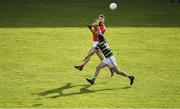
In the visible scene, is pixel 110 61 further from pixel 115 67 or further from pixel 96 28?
pixel 96 28

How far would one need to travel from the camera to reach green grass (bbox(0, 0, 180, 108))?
17.8m

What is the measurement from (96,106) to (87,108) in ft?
1.32

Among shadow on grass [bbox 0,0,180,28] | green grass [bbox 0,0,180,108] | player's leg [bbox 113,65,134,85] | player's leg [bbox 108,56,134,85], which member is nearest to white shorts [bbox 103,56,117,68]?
player's leg [bbox 108,56,134,85]

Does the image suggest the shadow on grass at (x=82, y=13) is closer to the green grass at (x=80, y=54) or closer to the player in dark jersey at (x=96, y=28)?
the green grass at (x=80, y=54)

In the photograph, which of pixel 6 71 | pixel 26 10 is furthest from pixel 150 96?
pixel 26 10

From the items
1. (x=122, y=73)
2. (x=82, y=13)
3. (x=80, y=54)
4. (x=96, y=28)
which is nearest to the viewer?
(x=122, y=73)

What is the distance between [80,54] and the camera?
2336cm

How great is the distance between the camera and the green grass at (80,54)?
1783cm

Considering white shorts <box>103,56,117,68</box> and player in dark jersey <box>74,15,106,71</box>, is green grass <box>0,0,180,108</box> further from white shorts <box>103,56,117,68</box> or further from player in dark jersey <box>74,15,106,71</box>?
white shorts <box>103,56,117,68</box>

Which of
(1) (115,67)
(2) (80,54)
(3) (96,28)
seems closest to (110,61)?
(1) (115,67)

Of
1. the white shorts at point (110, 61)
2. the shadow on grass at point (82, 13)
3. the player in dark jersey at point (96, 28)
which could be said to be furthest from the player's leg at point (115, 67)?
the shadow on grass at point (82, 13)

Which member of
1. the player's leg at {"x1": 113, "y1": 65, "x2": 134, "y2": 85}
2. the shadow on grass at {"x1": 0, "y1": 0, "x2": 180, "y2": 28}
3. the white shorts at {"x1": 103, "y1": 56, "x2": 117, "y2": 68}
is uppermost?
the white shorts at {"x1": 103, "y1": 56, "x2": 117, "y2": 68}

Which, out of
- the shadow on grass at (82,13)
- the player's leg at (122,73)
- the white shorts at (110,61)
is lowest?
the shadow on grass at (82,13)

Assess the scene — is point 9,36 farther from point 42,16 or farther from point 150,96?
point 150,96
